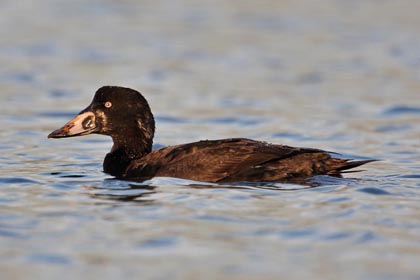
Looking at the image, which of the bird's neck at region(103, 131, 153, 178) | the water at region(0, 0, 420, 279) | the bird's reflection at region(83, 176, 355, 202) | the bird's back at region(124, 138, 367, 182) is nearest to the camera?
the water at region(0, 0, 420, 279)

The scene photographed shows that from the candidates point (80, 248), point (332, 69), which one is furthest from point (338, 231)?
point (332, 69)

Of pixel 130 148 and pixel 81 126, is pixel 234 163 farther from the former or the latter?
pixel 81 126

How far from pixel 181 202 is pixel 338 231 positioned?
5.25ft

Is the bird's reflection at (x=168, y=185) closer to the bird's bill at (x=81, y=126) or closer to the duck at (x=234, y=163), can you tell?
the duck at (x=234, y=163)

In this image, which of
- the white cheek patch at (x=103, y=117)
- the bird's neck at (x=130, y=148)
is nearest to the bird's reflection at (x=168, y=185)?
the bird's neck at (x=130, y=148)

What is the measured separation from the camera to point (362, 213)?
9.00m

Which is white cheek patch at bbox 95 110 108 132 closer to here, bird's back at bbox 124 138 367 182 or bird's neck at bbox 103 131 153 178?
bird's neck at bbox 103 131 153 178

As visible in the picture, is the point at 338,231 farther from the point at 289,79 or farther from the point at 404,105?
the point at 289,79

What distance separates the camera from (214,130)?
14.5m

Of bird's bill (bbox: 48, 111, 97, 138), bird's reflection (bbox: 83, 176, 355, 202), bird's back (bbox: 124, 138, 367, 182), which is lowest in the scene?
bird's reflection (bbox: 83, 176, 355, 202)

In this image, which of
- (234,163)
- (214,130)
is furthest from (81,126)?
(214,130)

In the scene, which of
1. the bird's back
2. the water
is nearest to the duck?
the bird's back

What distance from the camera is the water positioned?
7734mm

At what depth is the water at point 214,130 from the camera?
25.4ft
